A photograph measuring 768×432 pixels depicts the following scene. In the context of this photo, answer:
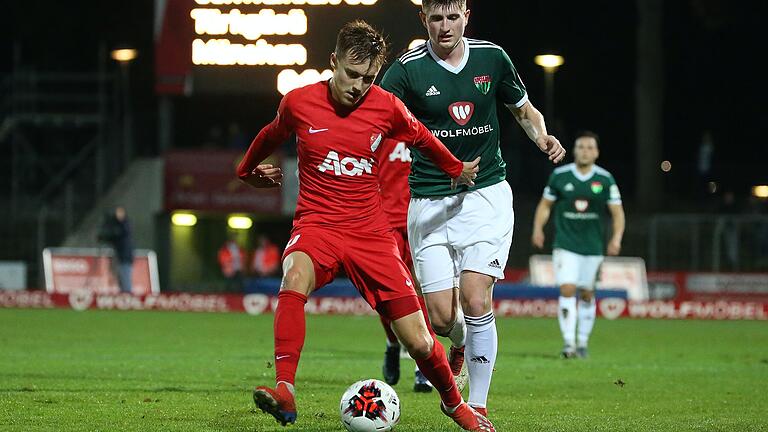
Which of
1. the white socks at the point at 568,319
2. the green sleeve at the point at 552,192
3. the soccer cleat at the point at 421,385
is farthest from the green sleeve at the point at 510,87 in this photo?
the green sleeve at the point at 552,192

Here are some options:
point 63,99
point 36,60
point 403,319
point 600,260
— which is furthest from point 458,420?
point 36,60

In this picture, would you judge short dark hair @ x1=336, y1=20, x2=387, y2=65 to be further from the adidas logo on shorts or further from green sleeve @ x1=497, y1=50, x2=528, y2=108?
green sleeve @ x1=497, y1=50, x2=528, y2=108

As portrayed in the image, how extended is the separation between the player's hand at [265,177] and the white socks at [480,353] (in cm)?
144

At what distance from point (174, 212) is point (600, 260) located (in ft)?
47.5

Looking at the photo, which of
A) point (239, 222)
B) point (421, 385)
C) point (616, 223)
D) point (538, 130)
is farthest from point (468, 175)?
point (239, 222)

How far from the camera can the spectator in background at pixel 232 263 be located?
93.4 feet

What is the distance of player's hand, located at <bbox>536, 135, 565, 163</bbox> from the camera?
8.02 metres

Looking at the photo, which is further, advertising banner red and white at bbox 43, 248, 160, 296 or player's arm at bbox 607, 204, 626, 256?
advertising banner red and white at bbox 43, 248, 160, 296

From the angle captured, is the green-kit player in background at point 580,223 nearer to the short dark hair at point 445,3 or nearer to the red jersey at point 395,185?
the red jersey at point 395,185

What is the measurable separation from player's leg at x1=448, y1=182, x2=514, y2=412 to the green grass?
400 mm

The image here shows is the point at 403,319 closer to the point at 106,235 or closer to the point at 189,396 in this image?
the point at 189,396

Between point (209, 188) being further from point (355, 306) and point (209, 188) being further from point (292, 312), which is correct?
point (292, 312)

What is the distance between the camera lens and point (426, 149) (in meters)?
7.66

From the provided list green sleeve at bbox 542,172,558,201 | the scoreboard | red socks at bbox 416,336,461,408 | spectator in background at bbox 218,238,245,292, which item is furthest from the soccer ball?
spectator in background at bbox 218,238,245,292
